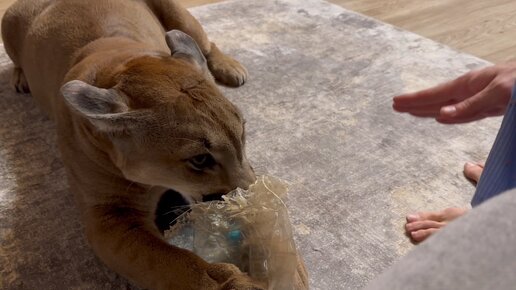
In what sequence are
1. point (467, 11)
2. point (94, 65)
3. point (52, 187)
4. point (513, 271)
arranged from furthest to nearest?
point (467, 11) < point (52, 187) < point (94, 65) < point (513, 271)

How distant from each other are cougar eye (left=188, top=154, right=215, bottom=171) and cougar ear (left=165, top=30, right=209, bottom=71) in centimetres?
31

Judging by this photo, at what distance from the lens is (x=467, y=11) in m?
3.31

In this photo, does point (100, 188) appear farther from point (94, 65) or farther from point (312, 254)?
point (312, 254)

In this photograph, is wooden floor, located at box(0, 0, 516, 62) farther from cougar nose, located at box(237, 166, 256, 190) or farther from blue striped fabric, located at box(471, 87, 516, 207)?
cougar nose, located at box(237, 166, 256, 190)

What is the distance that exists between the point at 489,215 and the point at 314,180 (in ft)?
4.25

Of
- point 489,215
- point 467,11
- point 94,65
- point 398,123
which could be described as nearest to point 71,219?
point 94,65

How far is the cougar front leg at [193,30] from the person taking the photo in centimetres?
235

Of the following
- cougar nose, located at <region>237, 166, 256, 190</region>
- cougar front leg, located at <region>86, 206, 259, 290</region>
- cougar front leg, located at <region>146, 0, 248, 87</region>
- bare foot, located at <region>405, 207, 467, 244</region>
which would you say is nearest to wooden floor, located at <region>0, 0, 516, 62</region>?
cougar front leg, located at <region>146, 0, 248, 87</region>

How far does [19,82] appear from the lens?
92.7 inches

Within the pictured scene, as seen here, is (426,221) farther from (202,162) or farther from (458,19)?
(458,19)

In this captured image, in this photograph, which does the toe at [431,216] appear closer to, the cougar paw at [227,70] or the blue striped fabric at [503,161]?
the blue striped fabric at [503,161]

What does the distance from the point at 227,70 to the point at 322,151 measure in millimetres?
601

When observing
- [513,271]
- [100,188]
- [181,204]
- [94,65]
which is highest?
[513,271]

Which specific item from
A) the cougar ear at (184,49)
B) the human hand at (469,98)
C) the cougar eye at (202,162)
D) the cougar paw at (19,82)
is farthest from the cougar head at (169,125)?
the cougar paw at (19,82)
